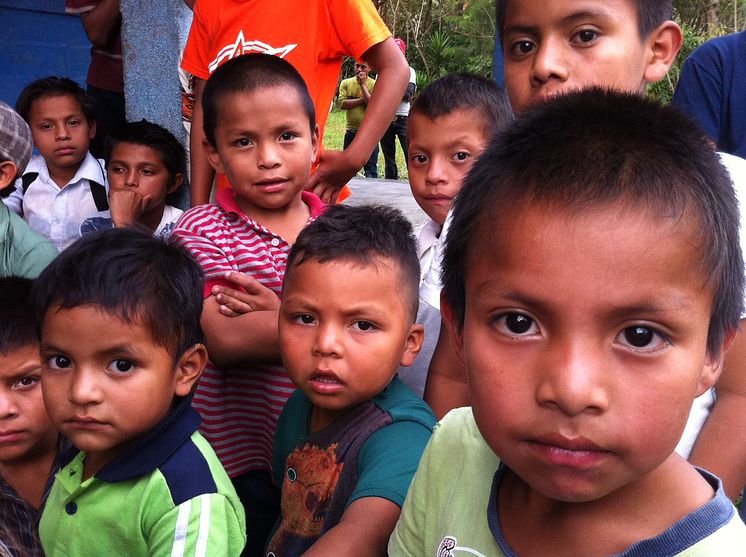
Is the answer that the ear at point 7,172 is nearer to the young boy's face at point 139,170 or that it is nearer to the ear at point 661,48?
the young boy's face at point 139,170

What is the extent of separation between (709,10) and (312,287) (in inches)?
685

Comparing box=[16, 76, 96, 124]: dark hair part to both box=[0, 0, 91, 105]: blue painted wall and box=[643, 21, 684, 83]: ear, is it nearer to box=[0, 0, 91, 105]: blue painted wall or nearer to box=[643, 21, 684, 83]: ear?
box=[0, 0, 91, 105]: blue painted wall

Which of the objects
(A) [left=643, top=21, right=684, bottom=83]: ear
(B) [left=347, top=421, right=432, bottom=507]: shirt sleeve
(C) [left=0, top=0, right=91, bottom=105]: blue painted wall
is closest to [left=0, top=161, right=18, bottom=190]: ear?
(B) [left=347, top=421, right=432, bottom=507]: shirt sleeve

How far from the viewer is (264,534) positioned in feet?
8.40

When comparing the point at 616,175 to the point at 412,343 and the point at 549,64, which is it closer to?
the point at 549,64

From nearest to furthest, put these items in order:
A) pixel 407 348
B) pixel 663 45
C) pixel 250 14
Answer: pixel 663 45 < pixel 407 348 < pixel 250 14

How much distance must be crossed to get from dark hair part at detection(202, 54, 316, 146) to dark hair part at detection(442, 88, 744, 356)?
1.55 m

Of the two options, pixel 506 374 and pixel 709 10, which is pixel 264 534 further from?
pixel 709 10

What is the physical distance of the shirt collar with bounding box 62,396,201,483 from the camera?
1.85m

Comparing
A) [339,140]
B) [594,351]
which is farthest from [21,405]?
[339,140]

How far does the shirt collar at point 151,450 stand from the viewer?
185cm

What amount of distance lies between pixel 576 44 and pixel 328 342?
3.06ft

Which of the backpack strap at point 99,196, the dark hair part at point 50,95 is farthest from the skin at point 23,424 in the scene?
the dark hair part at point 50,95

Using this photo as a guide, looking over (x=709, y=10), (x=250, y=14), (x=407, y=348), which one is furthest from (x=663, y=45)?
(x=709, y=10)
